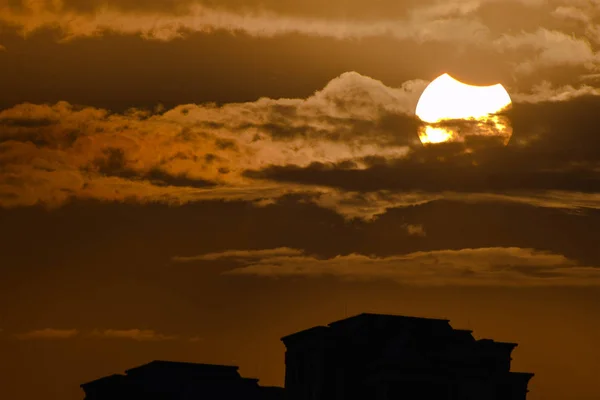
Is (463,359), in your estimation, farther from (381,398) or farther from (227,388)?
(227,388)

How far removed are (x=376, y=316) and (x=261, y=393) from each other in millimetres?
12505

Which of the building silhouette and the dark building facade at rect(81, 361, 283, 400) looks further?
the dark building facade at rect(81, 361, 283, 400)

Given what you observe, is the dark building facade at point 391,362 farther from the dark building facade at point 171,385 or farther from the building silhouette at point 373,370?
the dark building facade at point 171,385

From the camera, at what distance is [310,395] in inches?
3219

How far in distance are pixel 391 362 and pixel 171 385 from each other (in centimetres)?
1630

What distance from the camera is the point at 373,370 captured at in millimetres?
79750

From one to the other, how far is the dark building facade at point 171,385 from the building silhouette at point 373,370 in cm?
7

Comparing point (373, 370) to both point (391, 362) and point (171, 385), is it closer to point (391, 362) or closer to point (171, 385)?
point (391, 362)

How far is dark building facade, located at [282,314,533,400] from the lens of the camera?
259ft

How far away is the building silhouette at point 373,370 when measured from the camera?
7912cm

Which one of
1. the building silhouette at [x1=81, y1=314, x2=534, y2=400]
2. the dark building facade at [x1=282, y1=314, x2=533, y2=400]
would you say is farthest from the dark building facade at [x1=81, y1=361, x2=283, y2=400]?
the dark building facade at [x1=282, y1=314, x2=533, y2=400]

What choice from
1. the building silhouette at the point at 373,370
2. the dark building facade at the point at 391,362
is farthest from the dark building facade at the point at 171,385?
Answer: the dark building facade at the point at 391,362

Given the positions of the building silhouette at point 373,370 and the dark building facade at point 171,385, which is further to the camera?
the dark building facade at point 171,385

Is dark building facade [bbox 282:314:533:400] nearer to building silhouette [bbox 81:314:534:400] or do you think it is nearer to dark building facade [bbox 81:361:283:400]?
building silhouette [bbox 81:314:534:400]
